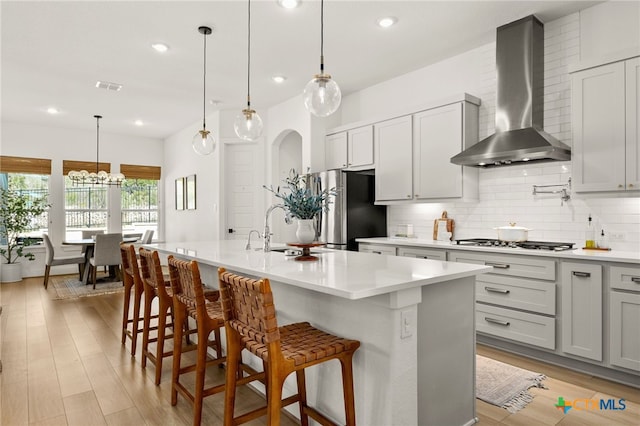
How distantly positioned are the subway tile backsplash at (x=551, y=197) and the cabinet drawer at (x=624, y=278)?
1.93 feet

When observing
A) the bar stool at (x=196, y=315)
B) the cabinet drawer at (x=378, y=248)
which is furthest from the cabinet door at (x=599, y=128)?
the bar stool at (x=196, y=315)

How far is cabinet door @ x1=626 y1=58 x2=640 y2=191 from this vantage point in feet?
9.33

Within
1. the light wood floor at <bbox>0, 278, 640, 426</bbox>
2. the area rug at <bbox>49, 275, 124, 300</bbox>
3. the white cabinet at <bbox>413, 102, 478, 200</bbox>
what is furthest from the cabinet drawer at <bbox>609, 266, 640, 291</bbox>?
the area rug at <bbox>49, 275, 124, 300</bbox>

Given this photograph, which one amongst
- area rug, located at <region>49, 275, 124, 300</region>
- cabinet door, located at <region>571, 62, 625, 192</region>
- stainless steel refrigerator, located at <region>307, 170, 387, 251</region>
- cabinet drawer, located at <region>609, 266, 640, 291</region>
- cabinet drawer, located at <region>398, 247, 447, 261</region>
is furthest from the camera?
area rug, located at <region>49, 275, 124, 300</region>

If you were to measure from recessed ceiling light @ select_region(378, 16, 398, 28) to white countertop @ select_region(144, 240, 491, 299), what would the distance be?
2186mm

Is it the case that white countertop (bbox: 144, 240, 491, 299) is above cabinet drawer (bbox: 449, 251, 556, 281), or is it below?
above

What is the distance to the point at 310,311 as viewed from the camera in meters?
2.27

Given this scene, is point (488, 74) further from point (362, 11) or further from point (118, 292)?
point (118, 292)

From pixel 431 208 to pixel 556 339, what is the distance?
2001 mm

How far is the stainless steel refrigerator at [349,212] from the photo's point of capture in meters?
4.92

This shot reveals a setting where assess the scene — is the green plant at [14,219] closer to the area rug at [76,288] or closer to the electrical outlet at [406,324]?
the area rug at [76,288]

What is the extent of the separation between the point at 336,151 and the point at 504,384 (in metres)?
3.60

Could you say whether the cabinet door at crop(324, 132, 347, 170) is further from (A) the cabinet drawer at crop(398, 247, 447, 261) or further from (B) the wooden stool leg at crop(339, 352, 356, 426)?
(B) the wooden stool leg at crop(339, 352, 356, 426)

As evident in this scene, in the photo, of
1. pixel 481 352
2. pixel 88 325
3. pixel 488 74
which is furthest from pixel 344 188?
pixel 88 325
